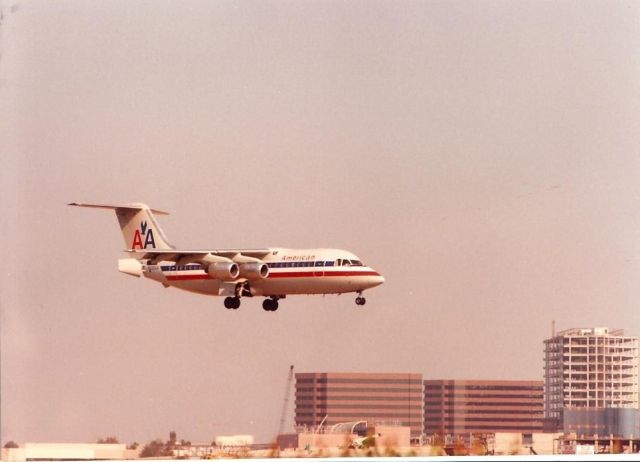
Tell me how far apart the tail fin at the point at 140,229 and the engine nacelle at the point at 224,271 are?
8.29m

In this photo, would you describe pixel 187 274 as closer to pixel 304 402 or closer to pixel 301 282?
pixel 301 282

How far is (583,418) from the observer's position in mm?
194750

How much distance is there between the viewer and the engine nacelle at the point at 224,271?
6303 cm

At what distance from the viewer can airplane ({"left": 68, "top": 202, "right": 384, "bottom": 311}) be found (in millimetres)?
61719

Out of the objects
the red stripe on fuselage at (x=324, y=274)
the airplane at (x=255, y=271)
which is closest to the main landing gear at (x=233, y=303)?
the airplane at (x=255, y=271)

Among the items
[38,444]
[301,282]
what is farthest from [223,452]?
[301,282]

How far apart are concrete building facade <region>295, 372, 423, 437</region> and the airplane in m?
73.9

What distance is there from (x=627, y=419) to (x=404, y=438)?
70.7 meters

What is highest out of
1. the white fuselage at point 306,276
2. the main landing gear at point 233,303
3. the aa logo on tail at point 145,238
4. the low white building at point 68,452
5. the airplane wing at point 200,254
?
the aa logo on tail at point 145,238

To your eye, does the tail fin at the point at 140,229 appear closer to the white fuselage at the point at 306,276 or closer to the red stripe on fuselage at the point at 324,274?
the white fuselage at the point at 306,276

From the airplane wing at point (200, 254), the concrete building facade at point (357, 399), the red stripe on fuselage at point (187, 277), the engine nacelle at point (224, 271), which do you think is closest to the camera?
the engine nacelle at point (224, 271)

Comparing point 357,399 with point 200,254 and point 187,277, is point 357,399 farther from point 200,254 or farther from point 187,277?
point 200,254

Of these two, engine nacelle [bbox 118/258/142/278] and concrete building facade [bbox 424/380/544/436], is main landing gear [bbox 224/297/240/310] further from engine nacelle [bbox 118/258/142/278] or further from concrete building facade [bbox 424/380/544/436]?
concrete building facade [bbox 424/380/544/436]

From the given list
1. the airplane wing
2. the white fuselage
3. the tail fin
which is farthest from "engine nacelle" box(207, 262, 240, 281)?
the tail fin
